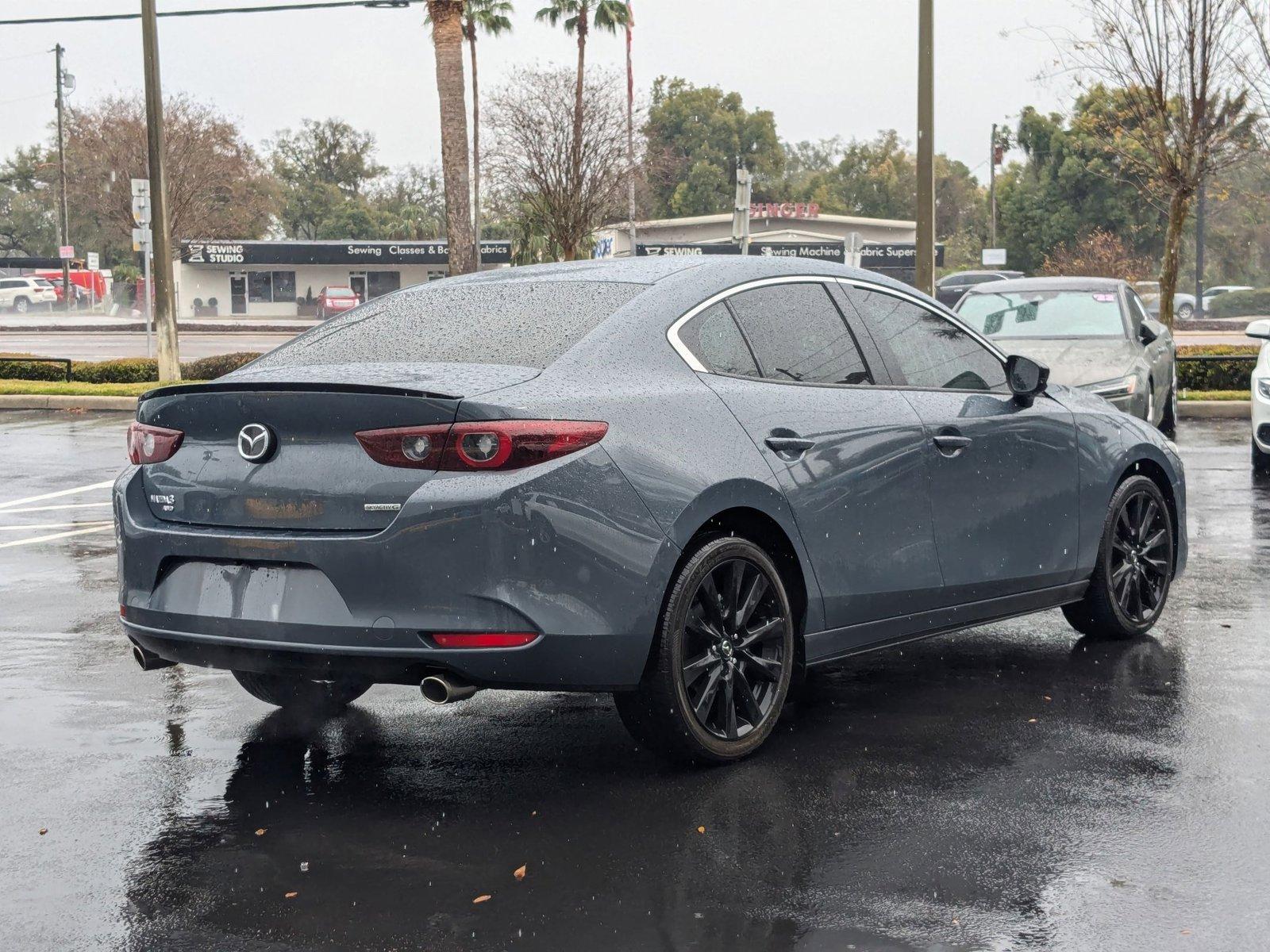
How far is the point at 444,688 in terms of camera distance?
4598mm

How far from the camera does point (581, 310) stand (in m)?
5.23

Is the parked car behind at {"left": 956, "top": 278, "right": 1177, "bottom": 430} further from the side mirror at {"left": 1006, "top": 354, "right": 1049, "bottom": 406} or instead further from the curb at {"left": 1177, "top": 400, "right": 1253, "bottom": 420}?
the side mirror at {"left": 1006, "top": 354, "right": 1049, "bottom": 406}

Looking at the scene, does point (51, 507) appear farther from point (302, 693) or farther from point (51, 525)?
point (302, 693)

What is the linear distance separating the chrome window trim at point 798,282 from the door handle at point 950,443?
1.11ft

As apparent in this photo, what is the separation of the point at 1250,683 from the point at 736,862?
9.70 feet

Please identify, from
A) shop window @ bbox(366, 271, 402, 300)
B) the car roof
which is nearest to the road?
shop window @ bbox(366, 271, 402, 300)

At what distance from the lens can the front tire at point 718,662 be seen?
191 inches

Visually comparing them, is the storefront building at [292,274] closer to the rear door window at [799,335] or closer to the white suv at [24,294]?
the white suv at [24,294]

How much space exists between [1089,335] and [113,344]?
36.1m

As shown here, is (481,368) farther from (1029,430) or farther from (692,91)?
(692,91)

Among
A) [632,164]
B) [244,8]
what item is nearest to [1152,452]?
[244,8]

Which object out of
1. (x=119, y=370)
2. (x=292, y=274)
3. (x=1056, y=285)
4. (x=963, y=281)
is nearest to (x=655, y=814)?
(x=1056, y=285)

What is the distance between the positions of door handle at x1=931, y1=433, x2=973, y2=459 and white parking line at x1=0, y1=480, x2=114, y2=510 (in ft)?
29.4

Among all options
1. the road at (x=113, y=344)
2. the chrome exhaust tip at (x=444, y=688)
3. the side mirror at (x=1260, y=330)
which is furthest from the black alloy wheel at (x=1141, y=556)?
the road at (x=113, y=344)
